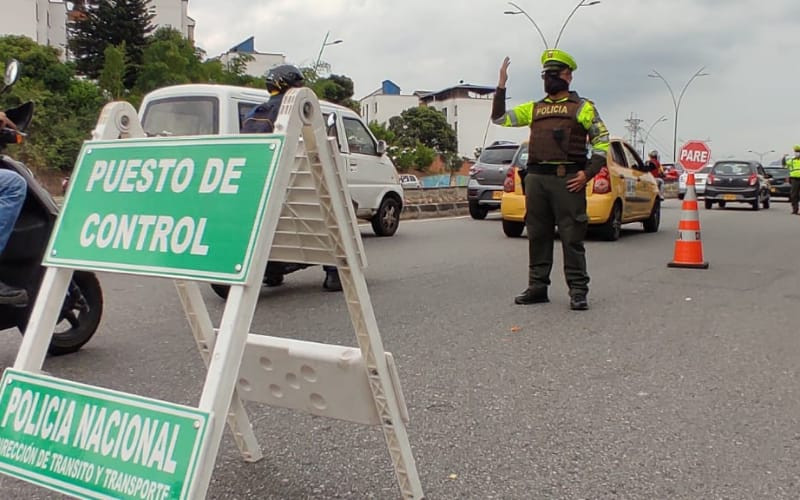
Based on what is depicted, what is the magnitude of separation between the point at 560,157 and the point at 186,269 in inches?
181

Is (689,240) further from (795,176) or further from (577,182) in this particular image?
(795,176)

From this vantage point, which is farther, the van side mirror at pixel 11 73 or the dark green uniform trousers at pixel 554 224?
the dark green uniform trousers at pixel 554 224

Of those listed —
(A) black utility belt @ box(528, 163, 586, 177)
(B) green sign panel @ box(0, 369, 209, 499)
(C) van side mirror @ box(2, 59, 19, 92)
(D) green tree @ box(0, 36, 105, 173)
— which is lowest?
(B) green sign panel @ box(0, 369, 209, 499)

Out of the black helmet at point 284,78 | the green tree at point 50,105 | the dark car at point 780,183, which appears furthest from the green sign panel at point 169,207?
the dark car at point 780,183

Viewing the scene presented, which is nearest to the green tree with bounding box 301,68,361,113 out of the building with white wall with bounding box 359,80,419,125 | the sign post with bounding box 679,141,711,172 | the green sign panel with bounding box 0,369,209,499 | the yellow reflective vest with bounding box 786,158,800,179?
the building with white wall with bounding box 359,80,419,125

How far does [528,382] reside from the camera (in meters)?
4.19

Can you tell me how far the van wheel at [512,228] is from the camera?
40.7 ft

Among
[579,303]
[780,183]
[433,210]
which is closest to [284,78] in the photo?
[579,303]

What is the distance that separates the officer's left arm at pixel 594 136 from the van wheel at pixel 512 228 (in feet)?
20.7

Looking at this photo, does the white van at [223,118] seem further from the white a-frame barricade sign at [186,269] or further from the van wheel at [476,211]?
the van wheel at [476,211]

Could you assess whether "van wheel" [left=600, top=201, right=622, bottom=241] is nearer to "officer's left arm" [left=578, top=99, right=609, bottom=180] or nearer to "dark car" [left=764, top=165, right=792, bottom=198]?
"officer's left arm" [left=578, top=99, right=609, bottom=180]

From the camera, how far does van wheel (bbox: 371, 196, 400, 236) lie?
12078 millimetres

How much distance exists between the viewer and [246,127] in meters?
5.95

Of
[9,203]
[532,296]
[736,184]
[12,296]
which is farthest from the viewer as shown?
[736,184]
